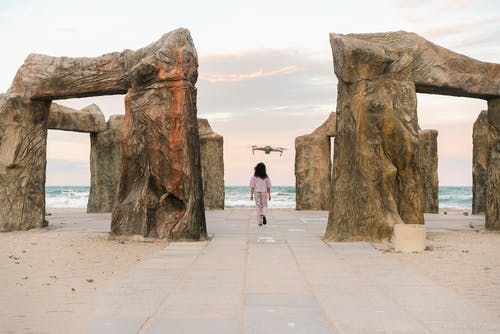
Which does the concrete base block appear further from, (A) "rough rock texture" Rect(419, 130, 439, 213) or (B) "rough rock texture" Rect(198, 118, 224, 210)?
(B) "rough rock texture" Rect(198, 118, 224, 210)

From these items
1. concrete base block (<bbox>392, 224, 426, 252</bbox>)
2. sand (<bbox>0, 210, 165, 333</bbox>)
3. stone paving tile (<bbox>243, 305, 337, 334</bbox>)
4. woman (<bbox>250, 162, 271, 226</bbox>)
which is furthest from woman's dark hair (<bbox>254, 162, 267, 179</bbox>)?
stone paving tile (<bbox>243, 305, 337, 334</bbox>)

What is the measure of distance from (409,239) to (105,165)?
14.6 meters

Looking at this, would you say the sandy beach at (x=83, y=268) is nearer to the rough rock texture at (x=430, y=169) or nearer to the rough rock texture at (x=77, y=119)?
the rough rock texture at (x=77, y=119)

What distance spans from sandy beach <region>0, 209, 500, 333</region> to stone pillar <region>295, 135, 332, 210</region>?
9439mm

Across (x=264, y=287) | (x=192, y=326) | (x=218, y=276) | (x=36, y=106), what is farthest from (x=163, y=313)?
(x=36, y=106)

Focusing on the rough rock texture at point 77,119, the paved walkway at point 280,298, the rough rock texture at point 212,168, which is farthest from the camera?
the rough rock texture at point 212,168

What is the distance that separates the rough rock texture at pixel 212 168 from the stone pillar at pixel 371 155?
457 inches

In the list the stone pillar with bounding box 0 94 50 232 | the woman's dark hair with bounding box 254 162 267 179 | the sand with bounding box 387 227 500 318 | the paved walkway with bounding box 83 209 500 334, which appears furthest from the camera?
the woman's dark hair with bounding box 254 162 267 179

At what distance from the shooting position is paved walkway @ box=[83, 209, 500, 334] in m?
5.01

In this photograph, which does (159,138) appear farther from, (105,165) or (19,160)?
(105,165)

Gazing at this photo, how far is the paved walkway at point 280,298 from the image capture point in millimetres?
5012

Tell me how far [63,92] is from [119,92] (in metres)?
1.36

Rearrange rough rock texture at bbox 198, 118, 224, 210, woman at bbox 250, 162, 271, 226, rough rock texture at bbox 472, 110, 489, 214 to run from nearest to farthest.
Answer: woman at bbox 250, 162, 271, 226
rough rock texture at bbox 472, 110, 489, 214
rough rock texture at bbox 198, 118, 224, 210

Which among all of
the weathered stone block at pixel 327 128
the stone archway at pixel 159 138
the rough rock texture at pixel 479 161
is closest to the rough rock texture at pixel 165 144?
the stone archway at pixel 159 138
